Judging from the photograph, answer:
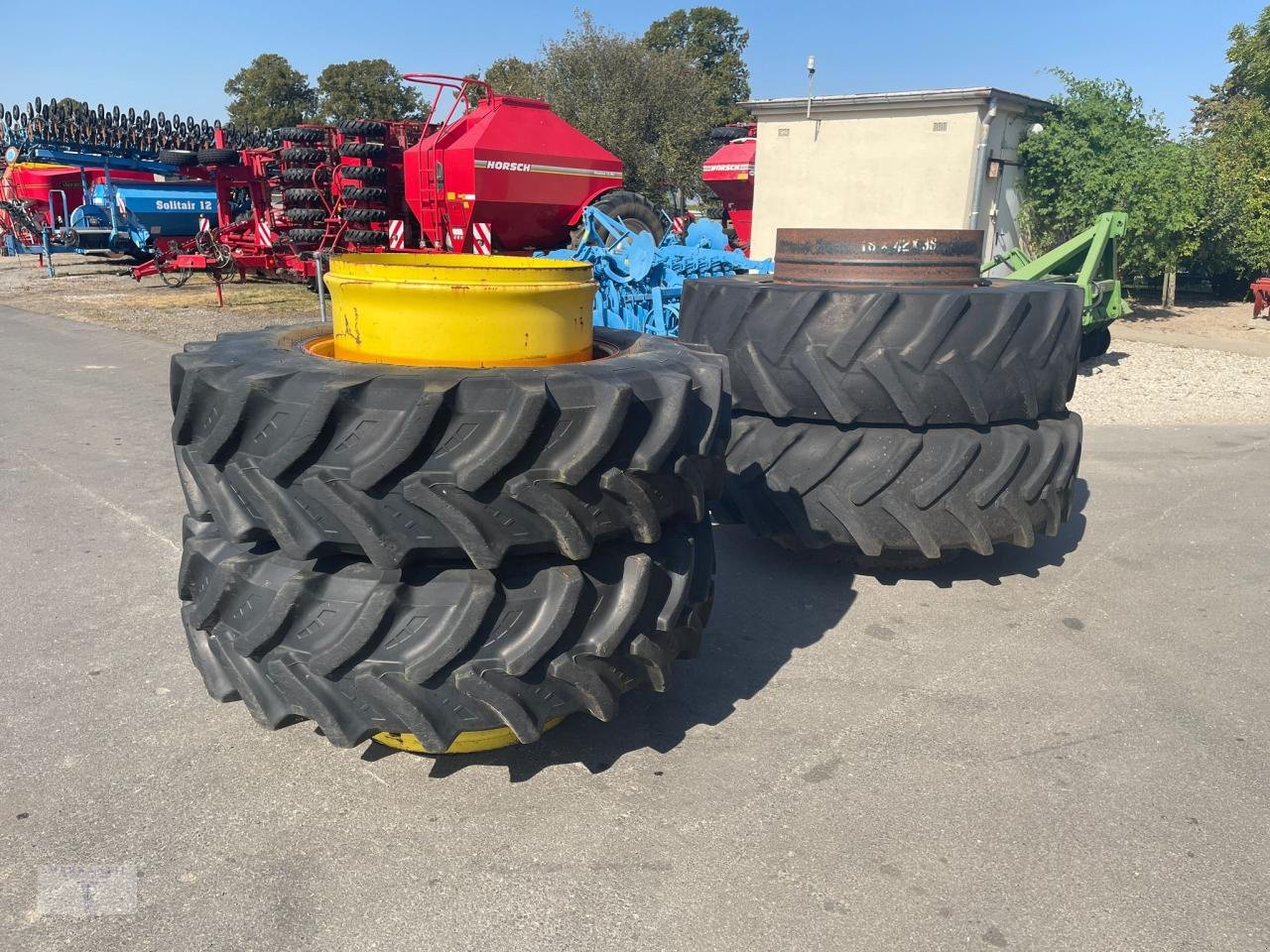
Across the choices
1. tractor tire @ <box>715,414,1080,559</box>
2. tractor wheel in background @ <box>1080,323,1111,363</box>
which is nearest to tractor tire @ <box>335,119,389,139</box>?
tractor wheel in background @ <box>1080,323,1111,363</box>

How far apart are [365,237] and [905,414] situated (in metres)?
10.7

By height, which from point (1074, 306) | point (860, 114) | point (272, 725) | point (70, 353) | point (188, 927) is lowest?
point (188, 927)

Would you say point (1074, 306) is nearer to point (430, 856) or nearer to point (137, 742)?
point (430, 856)

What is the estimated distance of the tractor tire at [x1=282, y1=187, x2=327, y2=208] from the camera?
42.5ft

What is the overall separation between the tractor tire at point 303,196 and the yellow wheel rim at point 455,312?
453 inches

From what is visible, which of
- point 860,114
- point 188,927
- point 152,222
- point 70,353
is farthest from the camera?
point 152,222

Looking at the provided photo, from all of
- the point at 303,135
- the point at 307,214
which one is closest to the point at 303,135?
the point at 303,135

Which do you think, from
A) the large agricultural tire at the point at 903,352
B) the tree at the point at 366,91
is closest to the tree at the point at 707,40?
the tree at the point at 366,91

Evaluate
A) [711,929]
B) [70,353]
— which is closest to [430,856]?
[711,929]

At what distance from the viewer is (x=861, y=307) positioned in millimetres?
3721

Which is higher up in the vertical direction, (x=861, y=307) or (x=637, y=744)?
(x=861, y=307)

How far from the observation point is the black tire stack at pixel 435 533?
218 centimetres

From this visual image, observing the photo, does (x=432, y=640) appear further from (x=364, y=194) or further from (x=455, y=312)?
(x=364, y=194)

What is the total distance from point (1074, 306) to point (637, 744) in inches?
110
